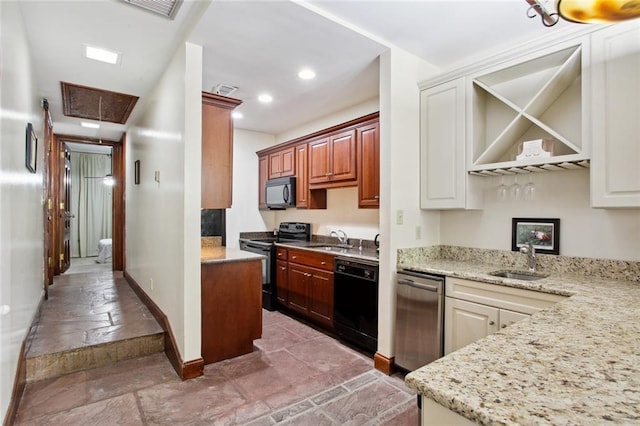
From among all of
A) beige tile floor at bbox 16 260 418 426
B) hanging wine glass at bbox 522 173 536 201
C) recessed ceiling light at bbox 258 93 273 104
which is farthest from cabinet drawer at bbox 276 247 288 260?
hanging wine glass at bbox 522 173 536 201

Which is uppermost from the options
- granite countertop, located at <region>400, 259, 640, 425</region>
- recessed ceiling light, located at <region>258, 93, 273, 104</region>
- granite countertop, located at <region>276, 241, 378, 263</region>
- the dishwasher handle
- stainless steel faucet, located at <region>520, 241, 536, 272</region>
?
recessed ceiling light, located at <region>258, 93, 273, 104</region>

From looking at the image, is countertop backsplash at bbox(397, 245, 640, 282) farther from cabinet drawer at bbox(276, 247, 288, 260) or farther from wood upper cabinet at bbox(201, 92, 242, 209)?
cabinet drawer at bbox(276, 247, 288, 260)

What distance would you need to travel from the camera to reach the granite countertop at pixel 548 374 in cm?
67

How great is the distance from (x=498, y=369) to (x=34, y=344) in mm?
3532

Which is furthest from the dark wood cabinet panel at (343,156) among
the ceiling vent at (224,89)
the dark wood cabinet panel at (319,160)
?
the ceiling vent at (224,89)

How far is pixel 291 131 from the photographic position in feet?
17.4

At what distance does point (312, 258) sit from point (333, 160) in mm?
1191

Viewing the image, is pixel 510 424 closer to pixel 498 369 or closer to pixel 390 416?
pixel 498 369

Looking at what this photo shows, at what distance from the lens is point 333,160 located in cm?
399

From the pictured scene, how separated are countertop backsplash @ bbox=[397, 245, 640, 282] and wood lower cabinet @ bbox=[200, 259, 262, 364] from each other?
4.52 feet

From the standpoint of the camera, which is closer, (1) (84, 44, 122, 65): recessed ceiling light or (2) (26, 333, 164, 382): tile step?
A: (2) (26, 333, 164, 382): tile step

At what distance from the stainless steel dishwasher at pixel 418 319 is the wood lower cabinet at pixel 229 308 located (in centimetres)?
131

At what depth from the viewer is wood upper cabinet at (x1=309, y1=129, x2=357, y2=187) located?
12.3 feet

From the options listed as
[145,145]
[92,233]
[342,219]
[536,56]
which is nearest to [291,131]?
[342,219]
